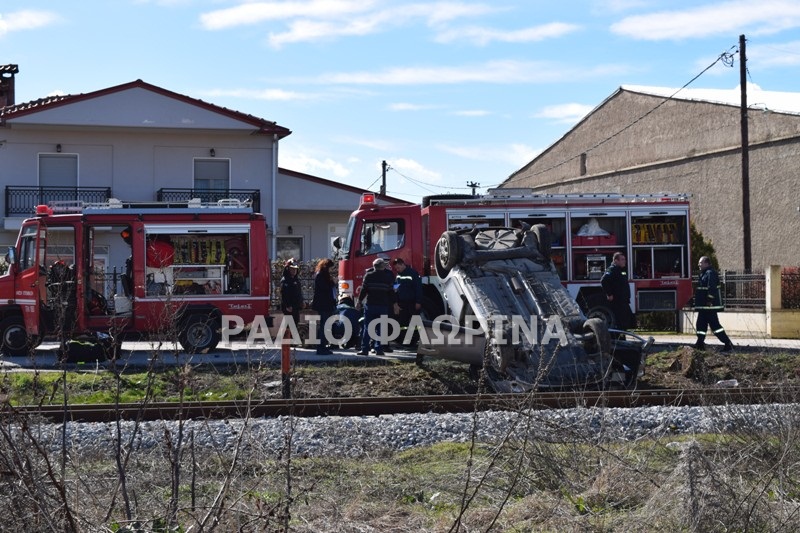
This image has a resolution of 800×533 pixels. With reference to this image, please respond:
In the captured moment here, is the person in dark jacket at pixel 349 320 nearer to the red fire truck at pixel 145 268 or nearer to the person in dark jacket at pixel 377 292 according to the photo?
the person in dark jacket at pixel 377 292

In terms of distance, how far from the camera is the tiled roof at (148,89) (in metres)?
31.4

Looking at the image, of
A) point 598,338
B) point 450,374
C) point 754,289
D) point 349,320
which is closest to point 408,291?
point 349,320

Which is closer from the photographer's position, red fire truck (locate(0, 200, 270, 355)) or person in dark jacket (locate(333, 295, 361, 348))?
red fire truck (locate(0, 200, 270, 355))

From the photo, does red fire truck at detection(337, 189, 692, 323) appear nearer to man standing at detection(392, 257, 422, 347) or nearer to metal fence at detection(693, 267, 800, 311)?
Result: man standing at detection(392, 257, 422, 347)

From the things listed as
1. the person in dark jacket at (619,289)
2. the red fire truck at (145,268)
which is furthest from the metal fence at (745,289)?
the red fire truck at (145,268)

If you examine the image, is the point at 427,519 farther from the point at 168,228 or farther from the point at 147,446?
the point at 168,228

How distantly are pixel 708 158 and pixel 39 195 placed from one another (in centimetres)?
2447

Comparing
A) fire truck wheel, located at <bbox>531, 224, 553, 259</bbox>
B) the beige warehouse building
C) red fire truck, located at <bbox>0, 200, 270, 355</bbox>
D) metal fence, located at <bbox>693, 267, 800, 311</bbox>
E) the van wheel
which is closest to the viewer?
fire truck wheel, located at <bbox>531, 224, 553, 259</bbox>

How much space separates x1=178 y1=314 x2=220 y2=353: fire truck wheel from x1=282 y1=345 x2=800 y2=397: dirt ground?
10.2 ft

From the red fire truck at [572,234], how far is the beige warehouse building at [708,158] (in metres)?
14.5

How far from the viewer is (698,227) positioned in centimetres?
3825

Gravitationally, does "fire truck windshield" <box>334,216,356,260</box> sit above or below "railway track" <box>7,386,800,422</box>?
above

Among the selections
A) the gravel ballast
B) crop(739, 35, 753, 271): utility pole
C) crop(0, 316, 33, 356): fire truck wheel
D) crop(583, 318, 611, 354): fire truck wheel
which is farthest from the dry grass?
crop(739, 35, 753, 271): utility pole

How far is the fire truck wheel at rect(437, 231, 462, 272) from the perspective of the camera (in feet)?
45.2
